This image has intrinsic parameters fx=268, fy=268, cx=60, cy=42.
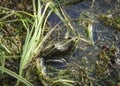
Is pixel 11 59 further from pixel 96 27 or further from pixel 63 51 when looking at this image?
pixel 96 27

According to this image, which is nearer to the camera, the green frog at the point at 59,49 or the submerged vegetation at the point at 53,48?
the submerged vegetation at the point at 53,48

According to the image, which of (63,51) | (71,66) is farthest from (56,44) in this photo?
(71,66)

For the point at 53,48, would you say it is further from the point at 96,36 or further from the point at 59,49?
the point at 96,36

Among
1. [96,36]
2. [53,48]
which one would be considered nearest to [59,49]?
[53,48]

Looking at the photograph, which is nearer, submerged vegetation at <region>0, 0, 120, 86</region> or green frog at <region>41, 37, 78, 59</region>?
submerged vegetation at <region>0, 0, 120, 86</region>

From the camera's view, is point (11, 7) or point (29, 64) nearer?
point (29, 64)
